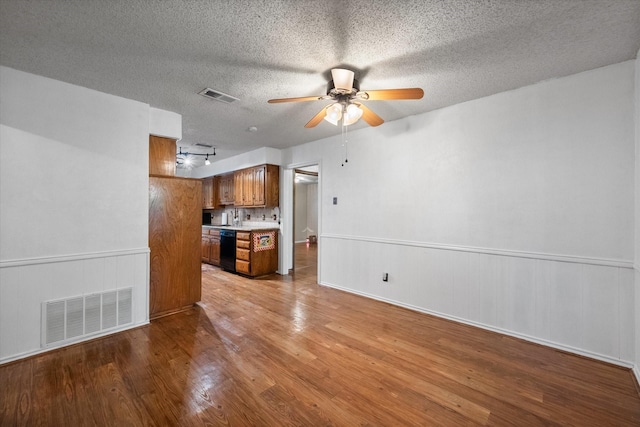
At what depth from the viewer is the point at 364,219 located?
4020 millimetres

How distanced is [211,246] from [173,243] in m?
2.81

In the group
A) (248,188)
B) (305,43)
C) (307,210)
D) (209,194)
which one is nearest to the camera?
(305,43)

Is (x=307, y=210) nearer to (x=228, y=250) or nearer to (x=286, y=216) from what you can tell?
(x=286, y=216)

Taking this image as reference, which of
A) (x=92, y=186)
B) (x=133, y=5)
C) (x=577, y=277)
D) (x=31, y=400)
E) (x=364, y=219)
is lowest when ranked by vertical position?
(x=31, y=400)

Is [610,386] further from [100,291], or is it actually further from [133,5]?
[100,291]

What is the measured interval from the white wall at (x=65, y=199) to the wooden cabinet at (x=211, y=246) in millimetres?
2825

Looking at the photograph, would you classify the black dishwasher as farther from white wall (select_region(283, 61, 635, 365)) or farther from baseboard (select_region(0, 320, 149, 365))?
white wall (select_region(283, 61, 635, 365))

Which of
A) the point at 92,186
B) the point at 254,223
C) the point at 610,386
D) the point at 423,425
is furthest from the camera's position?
the point at 254,223

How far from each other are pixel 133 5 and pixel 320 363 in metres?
2.88

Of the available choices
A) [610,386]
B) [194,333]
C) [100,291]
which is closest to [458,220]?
[610,386]

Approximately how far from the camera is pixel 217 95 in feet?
9.37

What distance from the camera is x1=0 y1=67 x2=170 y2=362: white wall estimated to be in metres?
2.28

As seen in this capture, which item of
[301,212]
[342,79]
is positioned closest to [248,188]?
[342,79]

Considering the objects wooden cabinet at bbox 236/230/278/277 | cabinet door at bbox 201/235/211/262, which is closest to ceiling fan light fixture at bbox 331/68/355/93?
wooden cabinet at bbox 236/230/278/277
